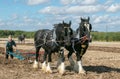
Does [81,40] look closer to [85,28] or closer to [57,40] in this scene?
[85,28]

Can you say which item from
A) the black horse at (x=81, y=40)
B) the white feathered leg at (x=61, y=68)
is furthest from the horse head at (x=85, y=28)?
the white feathered leg at (x=61, y=68)

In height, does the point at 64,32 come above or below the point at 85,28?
below

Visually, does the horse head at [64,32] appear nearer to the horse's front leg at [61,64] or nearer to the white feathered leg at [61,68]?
the horse's front leg at [61,64]

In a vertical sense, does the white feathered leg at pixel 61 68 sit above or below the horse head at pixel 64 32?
below

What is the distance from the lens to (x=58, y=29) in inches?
603

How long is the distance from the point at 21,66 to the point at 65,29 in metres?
3.98

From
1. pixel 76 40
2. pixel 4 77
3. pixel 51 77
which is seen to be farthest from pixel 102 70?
pixel 4 77

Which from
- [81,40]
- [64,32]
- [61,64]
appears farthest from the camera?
[81,40]

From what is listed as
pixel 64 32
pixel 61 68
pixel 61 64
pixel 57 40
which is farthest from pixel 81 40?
pixel 61 68

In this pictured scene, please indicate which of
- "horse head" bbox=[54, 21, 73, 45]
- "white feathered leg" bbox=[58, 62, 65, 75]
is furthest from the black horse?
"white feathered leg" bbox=[58, 62, 65, 75]

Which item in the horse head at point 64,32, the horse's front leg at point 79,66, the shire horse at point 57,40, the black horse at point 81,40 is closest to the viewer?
the horse head at point 64,32

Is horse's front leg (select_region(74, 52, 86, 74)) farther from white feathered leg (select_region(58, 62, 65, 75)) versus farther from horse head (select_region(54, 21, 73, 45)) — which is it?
horse head (select_region(54, 21, 73, 45))

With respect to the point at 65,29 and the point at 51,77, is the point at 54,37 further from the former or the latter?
the point at 51,77

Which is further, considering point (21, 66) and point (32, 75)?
point (21, 66)
